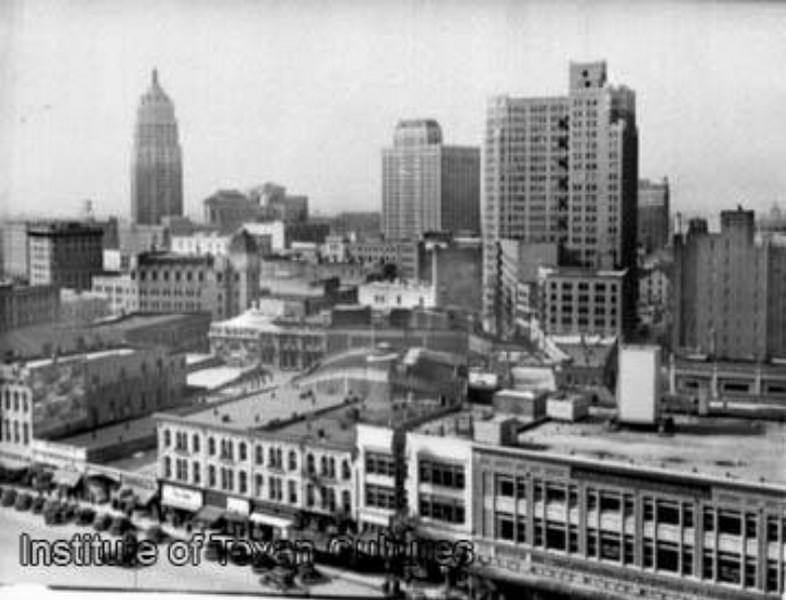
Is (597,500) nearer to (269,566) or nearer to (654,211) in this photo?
(654,211)

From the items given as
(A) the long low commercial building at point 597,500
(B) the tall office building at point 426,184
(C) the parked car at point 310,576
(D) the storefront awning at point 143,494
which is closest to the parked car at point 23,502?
(D) the storefront awning at point 143,494

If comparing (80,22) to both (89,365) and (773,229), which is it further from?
(773,229)

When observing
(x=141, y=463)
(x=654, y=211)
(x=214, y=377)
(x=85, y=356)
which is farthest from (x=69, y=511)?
(x=654, y=211)

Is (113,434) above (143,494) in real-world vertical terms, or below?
above

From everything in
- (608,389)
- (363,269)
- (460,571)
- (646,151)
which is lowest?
(460,571)

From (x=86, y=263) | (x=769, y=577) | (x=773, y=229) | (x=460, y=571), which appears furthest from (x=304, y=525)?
(x=773, y=229)

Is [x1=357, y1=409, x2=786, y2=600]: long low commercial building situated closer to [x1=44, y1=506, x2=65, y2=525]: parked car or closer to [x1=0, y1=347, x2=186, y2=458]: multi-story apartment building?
[x1=0, y1=347, x2=186, y2=458]: multi-story apartment building

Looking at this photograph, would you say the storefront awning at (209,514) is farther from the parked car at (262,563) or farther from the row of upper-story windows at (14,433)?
the row of upper-story windows at (14,433)
